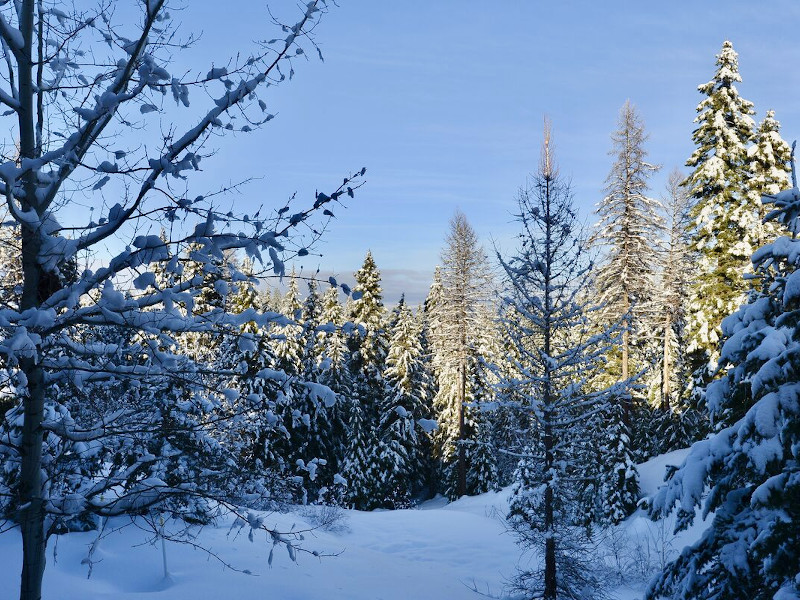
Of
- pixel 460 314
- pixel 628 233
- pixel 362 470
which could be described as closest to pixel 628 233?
pixel 628 233

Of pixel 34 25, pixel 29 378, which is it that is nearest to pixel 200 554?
pixel 29 378

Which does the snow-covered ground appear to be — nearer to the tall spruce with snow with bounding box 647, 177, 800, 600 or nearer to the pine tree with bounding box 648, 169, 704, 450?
the tall spruce with snow with bounding box 647, 177, 800, 600

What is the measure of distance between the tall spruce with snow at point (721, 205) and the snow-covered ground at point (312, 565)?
7.16 meters

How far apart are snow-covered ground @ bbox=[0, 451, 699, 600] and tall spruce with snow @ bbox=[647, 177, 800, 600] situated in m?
5.07

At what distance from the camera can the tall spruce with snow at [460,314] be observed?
2719 centimetres

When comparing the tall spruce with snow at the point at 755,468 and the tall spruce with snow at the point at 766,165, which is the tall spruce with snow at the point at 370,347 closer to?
the tall spruce with snow at the point at 766,165

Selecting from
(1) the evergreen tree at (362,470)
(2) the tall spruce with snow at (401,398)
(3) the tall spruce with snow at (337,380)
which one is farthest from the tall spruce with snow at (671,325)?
(3) the tall spruce with snow at (337,380)

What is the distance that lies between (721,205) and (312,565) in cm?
1682

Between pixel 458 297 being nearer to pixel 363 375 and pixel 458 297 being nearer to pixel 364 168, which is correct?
pixel 363 375

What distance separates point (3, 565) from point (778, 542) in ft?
28.7

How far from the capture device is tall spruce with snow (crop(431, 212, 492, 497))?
27188 mm

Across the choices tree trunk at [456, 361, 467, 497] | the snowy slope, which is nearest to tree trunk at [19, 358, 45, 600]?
the snowy slope

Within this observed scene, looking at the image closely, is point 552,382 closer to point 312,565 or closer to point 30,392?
point 312,565

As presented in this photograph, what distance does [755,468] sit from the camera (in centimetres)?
396
